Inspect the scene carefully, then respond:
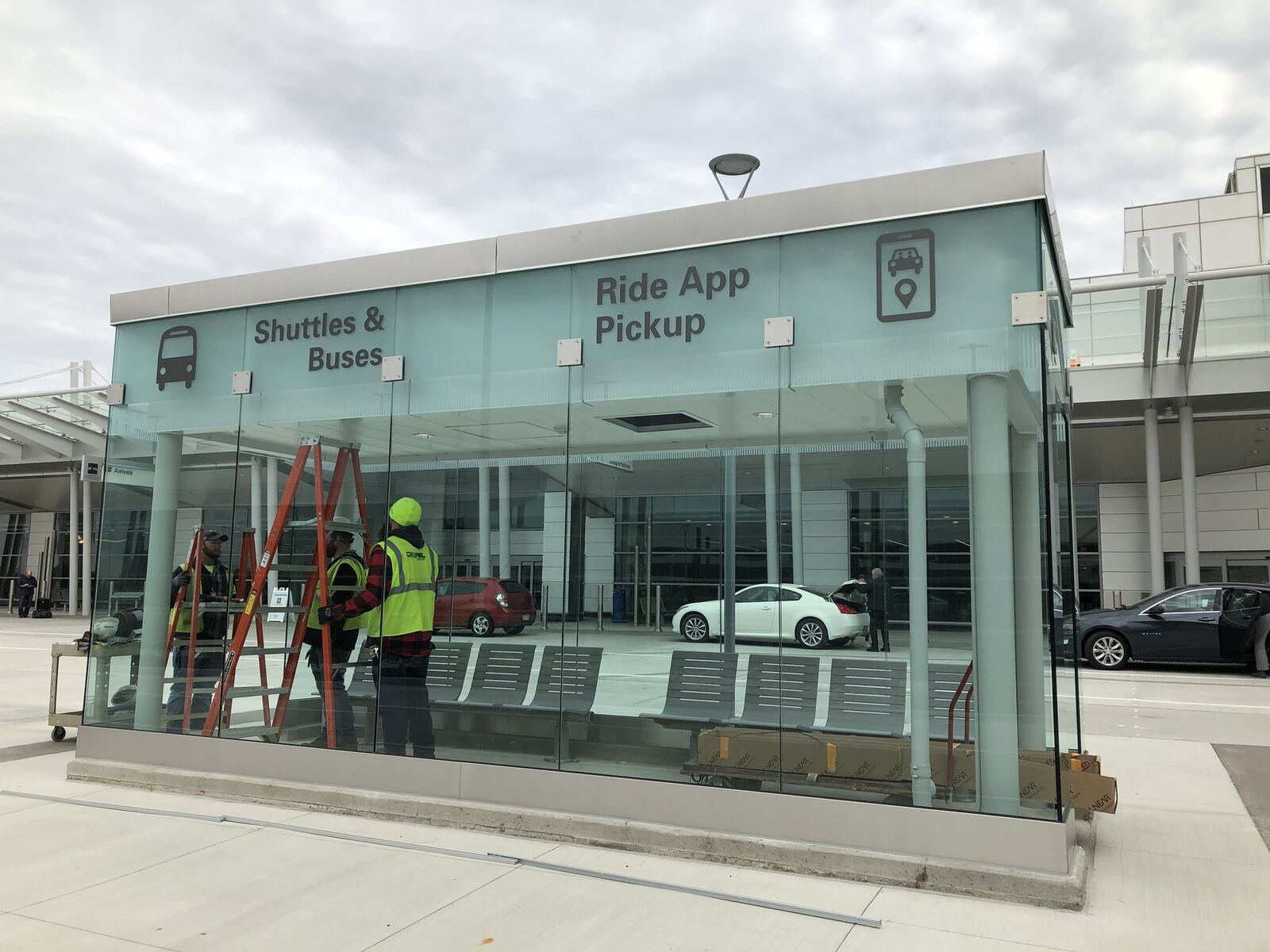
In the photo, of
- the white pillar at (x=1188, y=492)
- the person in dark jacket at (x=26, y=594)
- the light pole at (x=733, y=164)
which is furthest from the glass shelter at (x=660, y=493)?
the person in dark jacket at (x=26, y=594)

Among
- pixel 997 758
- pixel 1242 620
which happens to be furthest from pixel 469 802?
pixel 1242 620

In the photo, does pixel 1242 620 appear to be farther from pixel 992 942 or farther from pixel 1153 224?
pixel 1153 224

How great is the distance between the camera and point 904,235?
18.1 feet

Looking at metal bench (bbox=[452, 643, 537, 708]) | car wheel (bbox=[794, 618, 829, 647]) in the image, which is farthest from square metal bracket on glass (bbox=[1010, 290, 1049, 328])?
metal bench (bbox=[452, 643, 537, 708])

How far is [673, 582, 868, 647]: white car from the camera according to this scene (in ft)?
18.6

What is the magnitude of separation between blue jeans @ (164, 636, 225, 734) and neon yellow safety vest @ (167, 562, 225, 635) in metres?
0.14

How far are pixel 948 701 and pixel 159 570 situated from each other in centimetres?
599

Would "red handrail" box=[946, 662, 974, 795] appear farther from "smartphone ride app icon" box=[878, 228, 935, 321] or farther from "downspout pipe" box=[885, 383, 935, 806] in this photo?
"smartphone ride app icon" box=[878, 228, 935, 321]

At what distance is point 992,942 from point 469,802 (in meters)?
3.22

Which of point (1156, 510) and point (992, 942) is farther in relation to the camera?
point (1156, 510)

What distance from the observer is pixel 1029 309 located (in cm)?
515

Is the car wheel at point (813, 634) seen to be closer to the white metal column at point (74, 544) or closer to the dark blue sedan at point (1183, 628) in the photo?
the dark blue sedan at point (1183, 628)

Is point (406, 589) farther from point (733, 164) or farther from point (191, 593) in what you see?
point (733, 164)

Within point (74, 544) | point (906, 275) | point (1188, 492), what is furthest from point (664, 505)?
point (74, 544)
